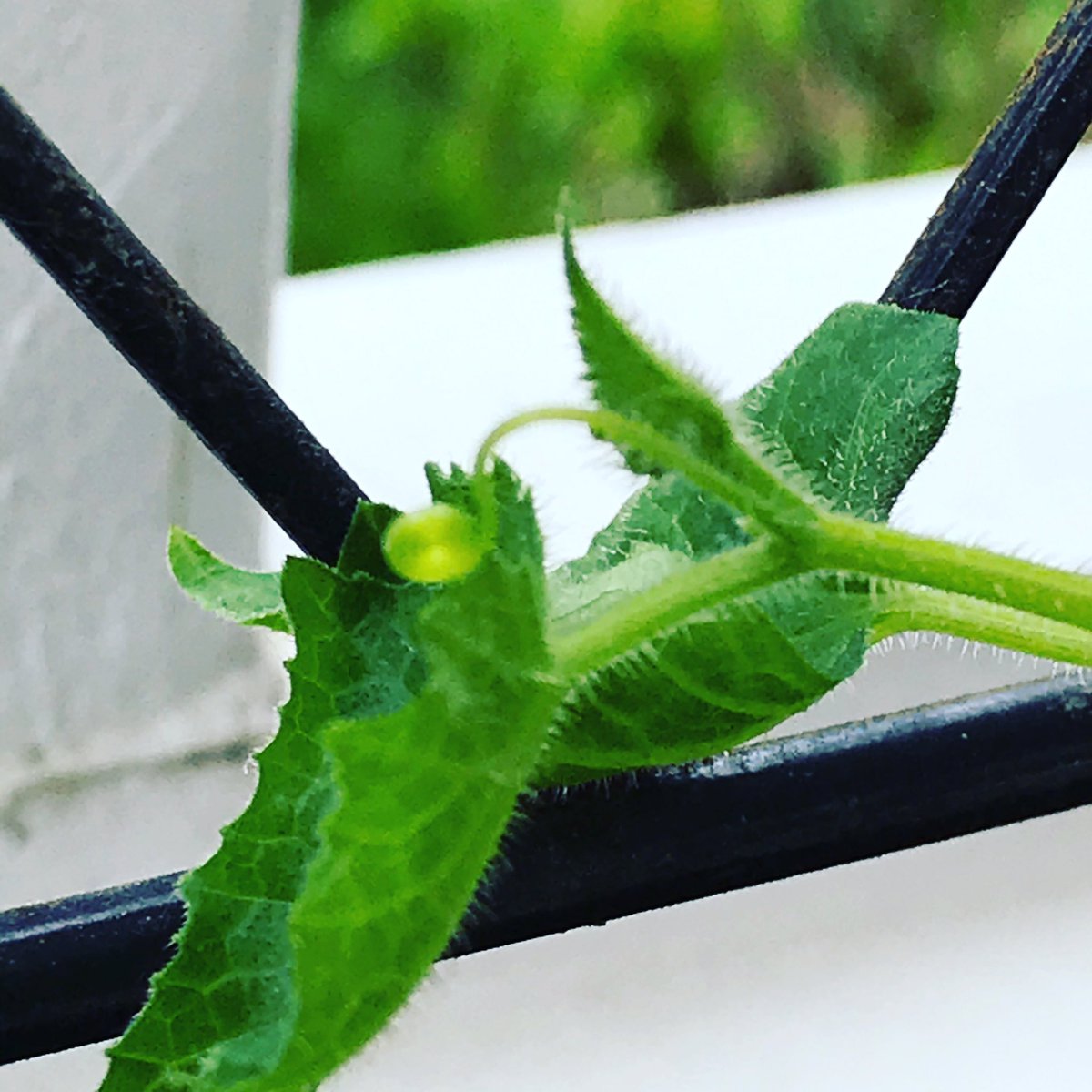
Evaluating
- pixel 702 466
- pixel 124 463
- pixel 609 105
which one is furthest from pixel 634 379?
pixel 609 105

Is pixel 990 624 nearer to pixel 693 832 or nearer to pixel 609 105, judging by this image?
pixel 693 832

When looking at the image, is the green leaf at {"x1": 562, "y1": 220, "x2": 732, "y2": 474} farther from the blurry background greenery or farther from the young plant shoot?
the blurry background greenery

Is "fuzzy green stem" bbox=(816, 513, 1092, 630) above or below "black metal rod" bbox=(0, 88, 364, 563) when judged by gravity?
below

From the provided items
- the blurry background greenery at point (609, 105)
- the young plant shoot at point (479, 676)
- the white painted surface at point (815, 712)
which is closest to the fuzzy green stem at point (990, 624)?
the young plant shoot at point (479, 676)

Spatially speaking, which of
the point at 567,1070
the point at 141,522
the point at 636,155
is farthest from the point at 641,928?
the point at 636,155

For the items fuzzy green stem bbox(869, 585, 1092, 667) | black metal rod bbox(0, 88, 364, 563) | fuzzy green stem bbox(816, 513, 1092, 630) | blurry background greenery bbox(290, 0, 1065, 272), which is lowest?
fuzzy green stem bbox(816, 513, 1092, 630)

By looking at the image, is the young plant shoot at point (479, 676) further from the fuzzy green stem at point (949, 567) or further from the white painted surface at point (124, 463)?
the white painted surface at point (124, 463)

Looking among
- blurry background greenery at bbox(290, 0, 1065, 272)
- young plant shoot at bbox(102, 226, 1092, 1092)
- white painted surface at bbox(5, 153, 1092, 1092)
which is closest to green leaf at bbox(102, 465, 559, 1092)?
young plant shoot at bbox(102, 226, 1092, 1092)

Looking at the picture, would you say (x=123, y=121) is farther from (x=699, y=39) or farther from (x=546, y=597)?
(x=699, y=39)
